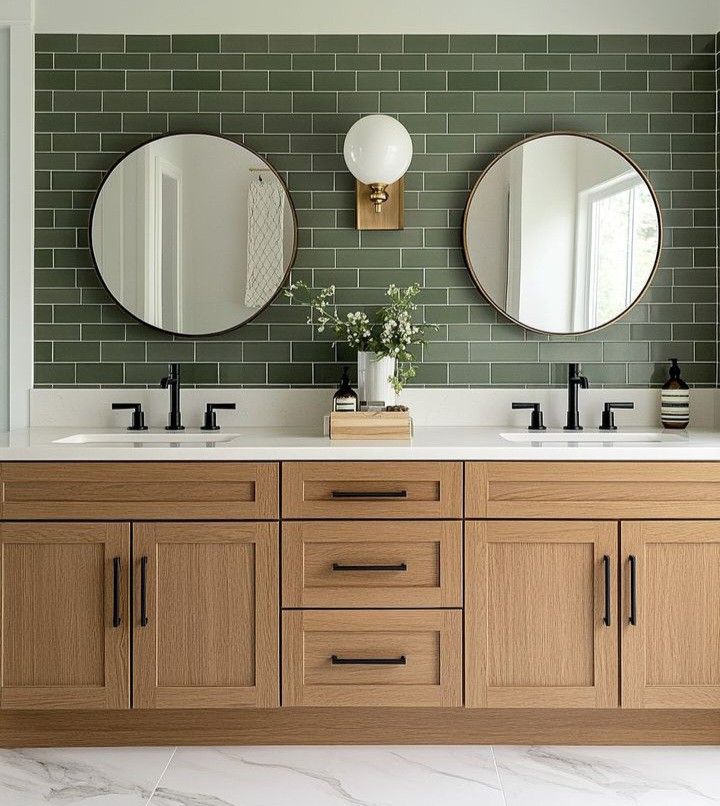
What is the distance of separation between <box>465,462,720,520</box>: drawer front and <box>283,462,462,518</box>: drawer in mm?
63

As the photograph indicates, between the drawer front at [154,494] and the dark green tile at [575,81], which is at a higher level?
the dark green tile at [575,81]

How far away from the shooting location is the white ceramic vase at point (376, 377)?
277 centimetres

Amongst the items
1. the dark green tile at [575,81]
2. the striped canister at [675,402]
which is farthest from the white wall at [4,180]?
the striped canister at [675,402]

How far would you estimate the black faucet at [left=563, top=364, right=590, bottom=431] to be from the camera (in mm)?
2871

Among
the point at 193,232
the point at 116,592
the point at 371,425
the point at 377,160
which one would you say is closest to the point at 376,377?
the point at 371,425

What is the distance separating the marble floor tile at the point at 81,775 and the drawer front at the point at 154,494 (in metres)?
0.68

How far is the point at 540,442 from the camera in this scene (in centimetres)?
254

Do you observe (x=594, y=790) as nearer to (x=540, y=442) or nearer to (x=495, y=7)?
(x=540, y=442)

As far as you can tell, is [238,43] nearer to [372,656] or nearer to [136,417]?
[136,417]

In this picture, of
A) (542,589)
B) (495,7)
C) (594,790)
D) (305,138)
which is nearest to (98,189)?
(305,138)

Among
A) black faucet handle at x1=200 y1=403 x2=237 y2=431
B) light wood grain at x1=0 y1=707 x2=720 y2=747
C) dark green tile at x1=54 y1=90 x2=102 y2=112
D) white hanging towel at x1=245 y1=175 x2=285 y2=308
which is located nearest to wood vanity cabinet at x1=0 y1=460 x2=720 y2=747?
light wood grain at x1=0 y1=707 x2=720 y2=747

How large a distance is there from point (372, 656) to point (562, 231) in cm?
156

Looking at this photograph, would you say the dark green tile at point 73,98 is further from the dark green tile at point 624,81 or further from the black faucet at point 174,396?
the dark green tile at point 624,81

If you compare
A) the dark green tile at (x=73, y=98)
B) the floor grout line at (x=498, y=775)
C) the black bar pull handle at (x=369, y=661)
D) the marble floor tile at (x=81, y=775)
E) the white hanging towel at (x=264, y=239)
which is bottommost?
the marble floor tile at (x=81, y=775)
